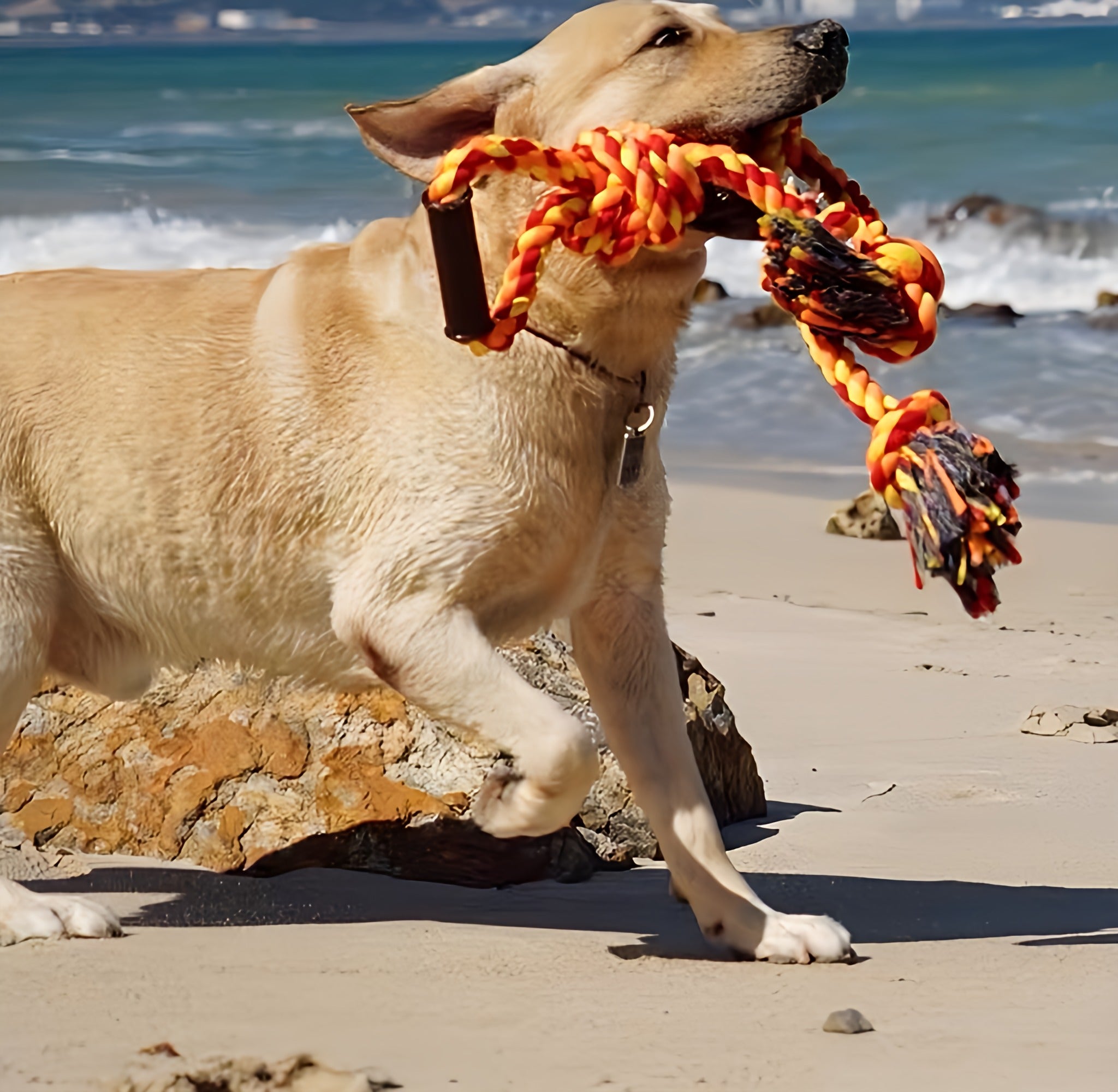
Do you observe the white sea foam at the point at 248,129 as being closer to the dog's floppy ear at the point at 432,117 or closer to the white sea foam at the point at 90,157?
the white sea foam at the point at 90,157

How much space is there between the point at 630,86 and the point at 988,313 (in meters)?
15.8

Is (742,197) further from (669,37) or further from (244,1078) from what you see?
(244,1078)

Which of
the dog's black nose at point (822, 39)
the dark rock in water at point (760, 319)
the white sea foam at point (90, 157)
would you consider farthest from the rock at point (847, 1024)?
the white sea foam at point (90, 157)

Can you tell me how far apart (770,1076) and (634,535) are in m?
1.42

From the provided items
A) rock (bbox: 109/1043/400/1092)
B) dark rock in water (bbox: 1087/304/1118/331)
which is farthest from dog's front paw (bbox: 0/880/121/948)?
dark rock in water (bbox: 1087/304/1118/331)

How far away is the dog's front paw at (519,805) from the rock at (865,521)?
640cm

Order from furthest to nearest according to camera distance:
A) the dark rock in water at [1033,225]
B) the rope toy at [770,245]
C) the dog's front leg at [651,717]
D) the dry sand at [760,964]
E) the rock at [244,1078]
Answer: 1. the dark rock in water at [1033,225]
2. the dog's front leg at [651,717]
3. the rope toy at [770,245]
4. the dry sand at [760,964]
5. the rock at [244,1078]

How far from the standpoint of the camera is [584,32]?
385cm

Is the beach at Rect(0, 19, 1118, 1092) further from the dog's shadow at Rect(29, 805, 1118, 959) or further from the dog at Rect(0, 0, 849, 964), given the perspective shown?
the dog at Rect(0, 0, 849, 964)

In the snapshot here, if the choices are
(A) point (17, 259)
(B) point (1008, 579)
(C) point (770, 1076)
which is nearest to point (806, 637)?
(B) point (1008, 579)

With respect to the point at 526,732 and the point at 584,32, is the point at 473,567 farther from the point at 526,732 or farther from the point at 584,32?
the point at 584,32

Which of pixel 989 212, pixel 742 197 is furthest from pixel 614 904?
pixel 989 212

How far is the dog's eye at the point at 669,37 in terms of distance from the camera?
12.3 ft

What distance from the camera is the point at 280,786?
15.6ft
